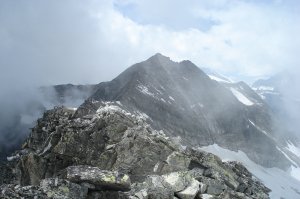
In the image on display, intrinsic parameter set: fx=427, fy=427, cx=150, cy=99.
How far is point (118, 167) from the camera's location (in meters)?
48.8

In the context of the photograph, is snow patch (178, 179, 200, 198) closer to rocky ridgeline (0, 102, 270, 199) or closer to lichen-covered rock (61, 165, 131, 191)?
rocky ridgeline (0, 102, 270, 199)

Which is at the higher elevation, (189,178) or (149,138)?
(149,138)

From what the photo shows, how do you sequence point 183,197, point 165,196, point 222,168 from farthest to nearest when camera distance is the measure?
point 222,168 → point 183,197 → point 165,196

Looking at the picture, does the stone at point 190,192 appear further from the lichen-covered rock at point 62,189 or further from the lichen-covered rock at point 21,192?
the lichen-covered rock at point 21,192

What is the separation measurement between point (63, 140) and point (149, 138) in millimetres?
13490

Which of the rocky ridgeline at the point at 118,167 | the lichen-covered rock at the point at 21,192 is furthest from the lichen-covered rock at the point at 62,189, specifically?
the lichen-covered rock at the point at 21,192

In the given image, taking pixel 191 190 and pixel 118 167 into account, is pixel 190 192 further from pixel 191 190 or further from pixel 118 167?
pixel 118 167

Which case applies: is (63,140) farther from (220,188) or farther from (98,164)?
(220,188)

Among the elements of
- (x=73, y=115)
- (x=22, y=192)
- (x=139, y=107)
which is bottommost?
(x=22, y=192)

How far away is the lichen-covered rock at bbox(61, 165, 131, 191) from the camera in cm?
2282

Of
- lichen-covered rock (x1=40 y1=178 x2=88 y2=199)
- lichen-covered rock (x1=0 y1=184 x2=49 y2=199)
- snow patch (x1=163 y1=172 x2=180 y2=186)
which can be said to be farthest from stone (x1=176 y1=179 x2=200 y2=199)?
lichen-covered rock (x1=0 y1=184 x2=49 y2=199)

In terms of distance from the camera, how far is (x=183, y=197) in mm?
29000

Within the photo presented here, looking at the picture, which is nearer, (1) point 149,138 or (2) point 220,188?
(2) point 220,188

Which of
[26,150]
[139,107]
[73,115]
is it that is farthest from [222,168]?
[139,107]
